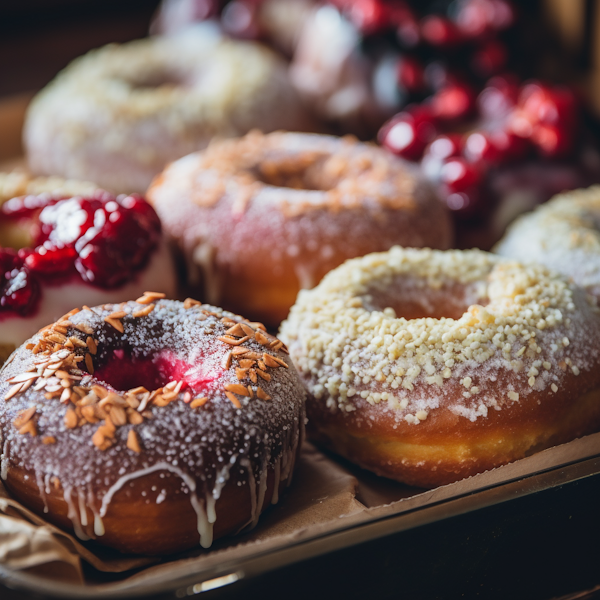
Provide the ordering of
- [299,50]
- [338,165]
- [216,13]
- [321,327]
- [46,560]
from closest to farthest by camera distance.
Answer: [46,560] < [321,327] < [338,165] < [299,50] < [216,13]

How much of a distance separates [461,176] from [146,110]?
730 millimetres

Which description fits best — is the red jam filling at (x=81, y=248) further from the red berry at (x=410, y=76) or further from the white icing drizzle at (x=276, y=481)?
the red berry at (x=410, y=76)

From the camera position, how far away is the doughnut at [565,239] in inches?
A: 45.4

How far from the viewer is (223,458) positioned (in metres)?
0.80

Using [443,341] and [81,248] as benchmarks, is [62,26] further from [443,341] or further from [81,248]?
[443,341]

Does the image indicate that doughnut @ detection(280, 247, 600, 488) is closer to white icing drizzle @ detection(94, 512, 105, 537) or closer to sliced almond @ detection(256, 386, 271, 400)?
sliced almond @ detection(256, 386, 271, 400)

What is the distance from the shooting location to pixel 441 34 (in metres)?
1.84

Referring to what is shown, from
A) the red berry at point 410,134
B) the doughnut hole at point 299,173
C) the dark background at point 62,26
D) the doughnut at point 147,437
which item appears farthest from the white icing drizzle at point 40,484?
the dark background at point 62,26

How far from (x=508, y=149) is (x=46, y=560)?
1266mm

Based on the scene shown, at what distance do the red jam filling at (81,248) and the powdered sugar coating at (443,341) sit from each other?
0.28m

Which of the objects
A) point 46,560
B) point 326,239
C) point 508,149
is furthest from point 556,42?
point 46,560

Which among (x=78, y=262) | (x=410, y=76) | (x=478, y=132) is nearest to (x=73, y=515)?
(x=78, y=262)

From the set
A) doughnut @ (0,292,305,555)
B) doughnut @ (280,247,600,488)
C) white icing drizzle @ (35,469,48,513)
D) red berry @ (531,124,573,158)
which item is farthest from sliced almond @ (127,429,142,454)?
red berry @ (531,124,573,158)

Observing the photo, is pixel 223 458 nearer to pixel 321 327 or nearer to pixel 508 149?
pixel 321 327
